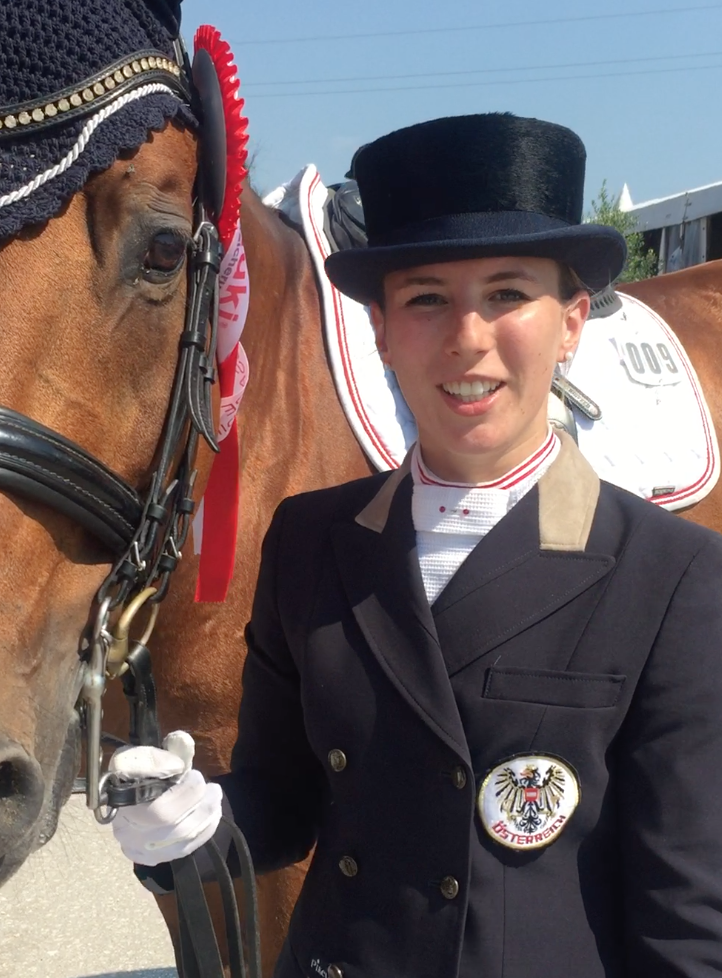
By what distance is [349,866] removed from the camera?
113 cm

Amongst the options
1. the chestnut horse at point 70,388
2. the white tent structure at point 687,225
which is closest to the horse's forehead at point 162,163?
the chestnut horse at point 70,388

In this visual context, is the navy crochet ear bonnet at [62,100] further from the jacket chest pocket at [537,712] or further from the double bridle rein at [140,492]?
the jacket chest pocket at [537,712]

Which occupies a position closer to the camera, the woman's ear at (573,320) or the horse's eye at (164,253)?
the woman's ear at (573,320)

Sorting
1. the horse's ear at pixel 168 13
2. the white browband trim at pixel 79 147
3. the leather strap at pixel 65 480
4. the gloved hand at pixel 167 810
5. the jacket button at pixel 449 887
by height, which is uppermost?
the horse's ear at pixel 168 13

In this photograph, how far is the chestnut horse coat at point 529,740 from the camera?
101cm

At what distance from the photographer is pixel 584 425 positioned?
2.49 meters

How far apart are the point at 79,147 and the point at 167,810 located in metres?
0.89

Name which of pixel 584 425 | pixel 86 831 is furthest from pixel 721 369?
pixel 86 831

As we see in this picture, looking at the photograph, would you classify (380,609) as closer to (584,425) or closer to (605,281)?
(605,281)

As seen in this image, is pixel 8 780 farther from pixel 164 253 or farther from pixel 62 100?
pixel 62 100

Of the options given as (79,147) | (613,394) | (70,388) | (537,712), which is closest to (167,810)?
(537,712)

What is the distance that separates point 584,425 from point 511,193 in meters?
1.42

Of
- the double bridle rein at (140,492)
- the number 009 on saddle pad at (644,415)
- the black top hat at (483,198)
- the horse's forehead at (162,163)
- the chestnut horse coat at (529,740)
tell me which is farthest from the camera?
the number 009 on saddle pad at (644,415)

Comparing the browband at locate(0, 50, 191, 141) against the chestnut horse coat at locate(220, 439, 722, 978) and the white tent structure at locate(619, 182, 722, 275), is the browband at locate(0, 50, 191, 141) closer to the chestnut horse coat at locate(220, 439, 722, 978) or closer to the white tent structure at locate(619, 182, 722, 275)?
the chestnut horse coat at locate(220, 439, 722, 978)
